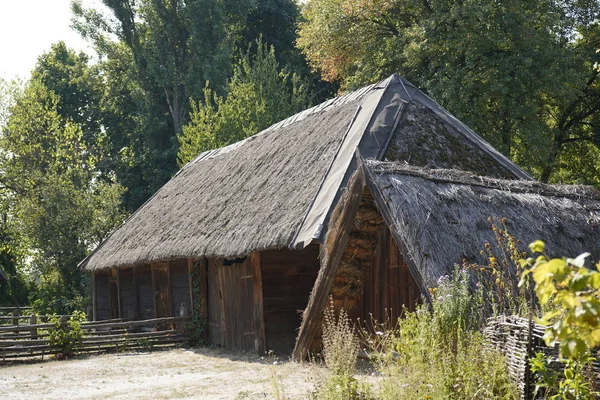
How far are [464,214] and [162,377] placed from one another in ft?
15.5

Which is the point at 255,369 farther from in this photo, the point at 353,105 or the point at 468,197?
the point at 353,105

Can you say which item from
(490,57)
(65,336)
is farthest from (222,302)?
(490,57)

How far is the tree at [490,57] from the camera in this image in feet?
66.3

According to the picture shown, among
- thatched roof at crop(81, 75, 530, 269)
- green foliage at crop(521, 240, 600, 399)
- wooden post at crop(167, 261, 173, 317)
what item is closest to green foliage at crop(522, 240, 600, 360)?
green foliage at crop(521, 240, 600, 399)

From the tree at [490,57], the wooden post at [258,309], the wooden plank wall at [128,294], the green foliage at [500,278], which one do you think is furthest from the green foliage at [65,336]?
the tree at [490,57]

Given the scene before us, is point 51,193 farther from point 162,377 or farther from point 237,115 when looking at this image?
point 162,377

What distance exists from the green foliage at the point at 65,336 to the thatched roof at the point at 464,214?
26.3 feet

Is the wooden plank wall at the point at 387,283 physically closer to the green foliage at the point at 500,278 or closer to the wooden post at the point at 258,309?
the green foliage at the point at 500,278

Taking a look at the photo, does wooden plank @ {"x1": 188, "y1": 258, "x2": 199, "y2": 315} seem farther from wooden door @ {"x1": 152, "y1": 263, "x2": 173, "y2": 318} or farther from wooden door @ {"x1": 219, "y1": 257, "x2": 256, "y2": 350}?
wooden door @ {"x1": 152, "y1": 263, "x2": 173, "y2": 318}

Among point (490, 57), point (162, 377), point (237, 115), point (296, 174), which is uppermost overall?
point (237, 115)

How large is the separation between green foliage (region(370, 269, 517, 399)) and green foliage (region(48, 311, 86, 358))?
9023mm

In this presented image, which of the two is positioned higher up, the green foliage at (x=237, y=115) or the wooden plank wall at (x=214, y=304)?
the green foliage at (x=237, y=115)

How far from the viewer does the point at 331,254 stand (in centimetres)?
900

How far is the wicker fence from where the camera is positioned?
517cm
